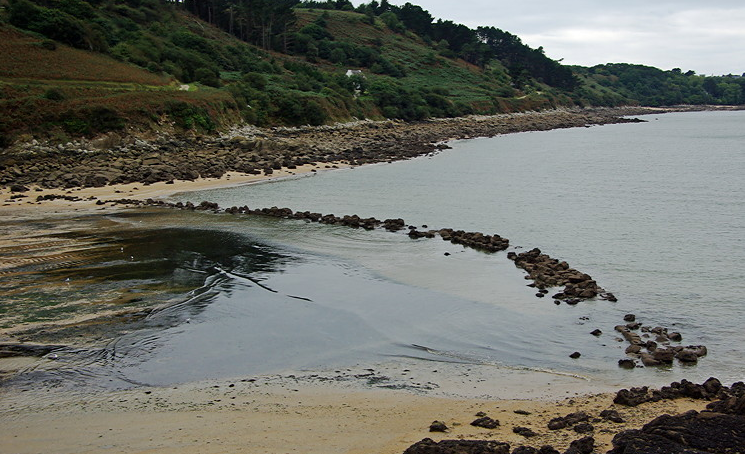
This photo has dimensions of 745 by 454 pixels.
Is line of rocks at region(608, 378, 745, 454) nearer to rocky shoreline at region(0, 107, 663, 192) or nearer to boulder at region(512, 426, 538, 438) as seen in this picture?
boulder at region(512, 426, 538, 438)

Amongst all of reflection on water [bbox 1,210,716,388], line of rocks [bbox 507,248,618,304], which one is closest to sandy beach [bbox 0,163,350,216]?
reflection on water [bbox 1,210,716,388]

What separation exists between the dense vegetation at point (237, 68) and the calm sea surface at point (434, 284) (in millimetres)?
→ 16692

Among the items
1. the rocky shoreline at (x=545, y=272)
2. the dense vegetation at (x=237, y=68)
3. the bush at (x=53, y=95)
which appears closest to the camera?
the rocky shoreline at (x=545, y=272)

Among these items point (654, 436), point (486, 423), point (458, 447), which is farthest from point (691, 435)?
point (458, 447)

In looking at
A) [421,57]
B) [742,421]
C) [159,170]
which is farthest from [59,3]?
[421,57]

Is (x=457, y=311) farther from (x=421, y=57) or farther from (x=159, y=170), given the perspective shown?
(x=421, y=57)

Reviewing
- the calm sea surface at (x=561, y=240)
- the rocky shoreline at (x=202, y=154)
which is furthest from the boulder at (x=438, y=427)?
the rocky shoreline at (x=202, y=154)

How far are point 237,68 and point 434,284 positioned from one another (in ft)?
236

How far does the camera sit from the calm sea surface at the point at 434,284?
13852 mm

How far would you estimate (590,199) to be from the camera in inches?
1533

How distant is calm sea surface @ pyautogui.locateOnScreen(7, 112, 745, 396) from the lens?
13.9 meters

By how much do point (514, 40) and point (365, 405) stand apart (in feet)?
601

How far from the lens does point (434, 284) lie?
20.0 m

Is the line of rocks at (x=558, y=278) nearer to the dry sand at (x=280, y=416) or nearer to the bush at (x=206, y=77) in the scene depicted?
the dry sand at (x=280, y=416)
